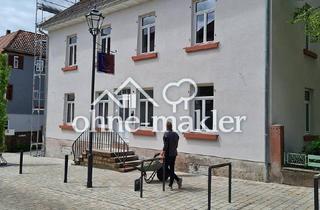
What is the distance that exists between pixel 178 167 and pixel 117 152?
2.60m

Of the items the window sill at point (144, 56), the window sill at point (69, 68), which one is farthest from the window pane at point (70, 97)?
the window sill at point (144, 56)

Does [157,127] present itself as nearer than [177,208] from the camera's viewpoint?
No

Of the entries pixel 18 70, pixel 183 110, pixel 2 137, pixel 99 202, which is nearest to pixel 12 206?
pixel 99 202

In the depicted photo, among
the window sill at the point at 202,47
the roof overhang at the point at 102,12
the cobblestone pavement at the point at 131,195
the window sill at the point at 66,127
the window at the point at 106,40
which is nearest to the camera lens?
the cobblestone pavement at the point at 131,195

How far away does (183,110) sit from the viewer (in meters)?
13.7

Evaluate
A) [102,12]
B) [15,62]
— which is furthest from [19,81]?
[102,12]

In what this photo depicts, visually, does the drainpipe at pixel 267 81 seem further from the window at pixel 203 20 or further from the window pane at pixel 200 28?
the window pane at pixel 200 28

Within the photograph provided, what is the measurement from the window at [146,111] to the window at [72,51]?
5728 millimetres

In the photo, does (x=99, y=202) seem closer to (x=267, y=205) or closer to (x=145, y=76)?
(x=267, y=205)

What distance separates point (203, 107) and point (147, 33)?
4274 millimetres

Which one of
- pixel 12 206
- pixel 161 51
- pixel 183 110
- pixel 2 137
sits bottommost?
pixel 12 206

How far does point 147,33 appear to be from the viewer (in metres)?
15.5

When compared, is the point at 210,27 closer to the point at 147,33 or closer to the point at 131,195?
the point at 147,33

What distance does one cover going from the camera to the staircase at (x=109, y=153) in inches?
564
